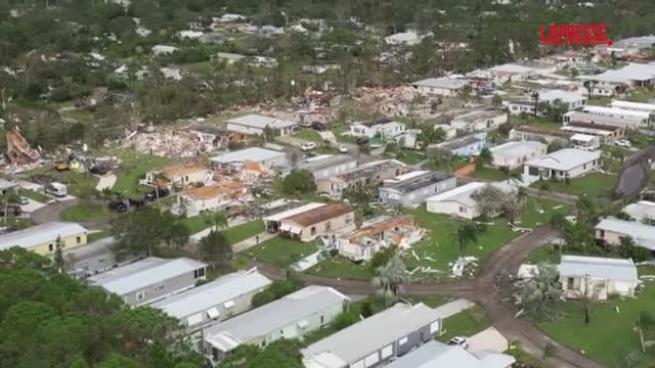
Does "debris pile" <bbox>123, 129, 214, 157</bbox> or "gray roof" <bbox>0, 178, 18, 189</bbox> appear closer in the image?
"gray roof" <bbox>0, 178, 18, 189</bbox>

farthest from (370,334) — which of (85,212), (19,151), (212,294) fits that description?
(19,151)

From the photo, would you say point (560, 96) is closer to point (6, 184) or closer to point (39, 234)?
point (6, 184)

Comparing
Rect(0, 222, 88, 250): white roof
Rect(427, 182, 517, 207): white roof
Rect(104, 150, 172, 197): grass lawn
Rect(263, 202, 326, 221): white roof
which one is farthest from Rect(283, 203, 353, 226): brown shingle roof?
Rect(104, 150, 172, 197): grass lawn

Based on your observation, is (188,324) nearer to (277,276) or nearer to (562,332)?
(277,276)

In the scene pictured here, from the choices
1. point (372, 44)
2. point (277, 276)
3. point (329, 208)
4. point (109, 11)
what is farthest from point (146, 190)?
point (109, 11)

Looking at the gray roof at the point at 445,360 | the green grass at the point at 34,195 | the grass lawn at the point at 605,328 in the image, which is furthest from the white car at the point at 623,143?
the green grass at the point at 34,195

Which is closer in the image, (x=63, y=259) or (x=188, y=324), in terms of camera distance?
(x=188, y=324)

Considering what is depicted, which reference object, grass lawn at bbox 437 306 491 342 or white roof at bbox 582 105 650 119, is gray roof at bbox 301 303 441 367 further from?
white roof at bbox 582 105 650 119
